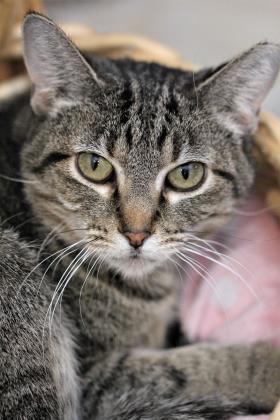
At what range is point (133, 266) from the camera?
1.28 metres

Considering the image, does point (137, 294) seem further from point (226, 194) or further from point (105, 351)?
point (226, 194)

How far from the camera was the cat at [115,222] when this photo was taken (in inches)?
46.8

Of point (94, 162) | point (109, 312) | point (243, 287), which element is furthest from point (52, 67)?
point (243, 287)

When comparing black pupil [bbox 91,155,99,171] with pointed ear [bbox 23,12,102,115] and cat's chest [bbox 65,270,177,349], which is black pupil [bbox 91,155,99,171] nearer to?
pointed ear [bbox 23,12,102,115]

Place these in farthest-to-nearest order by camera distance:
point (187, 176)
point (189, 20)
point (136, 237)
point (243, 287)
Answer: point (189, 20), point (243, 287), point (187, 176), point (136, 237)

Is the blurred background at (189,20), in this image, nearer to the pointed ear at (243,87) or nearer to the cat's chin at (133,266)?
the pointed ear at (243,87)

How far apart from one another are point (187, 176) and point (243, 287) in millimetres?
521

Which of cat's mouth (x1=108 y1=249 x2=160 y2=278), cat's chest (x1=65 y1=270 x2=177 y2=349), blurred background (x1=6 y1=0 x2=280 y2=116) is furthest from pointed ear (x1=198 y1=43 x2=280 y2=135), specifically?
blurred background (x1=6 y1=0 x2=280 y2=116)

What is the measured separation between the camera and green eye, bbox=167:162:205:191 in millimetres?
1233

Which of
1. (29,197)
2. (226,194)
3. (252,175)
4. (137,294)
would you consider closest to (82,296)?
(137,294)

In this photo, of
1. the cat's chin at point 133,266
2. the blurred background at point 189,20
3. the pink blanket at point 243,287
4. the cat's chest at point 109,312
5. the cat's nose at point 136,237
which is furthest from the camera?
the blurred background at point 189,20

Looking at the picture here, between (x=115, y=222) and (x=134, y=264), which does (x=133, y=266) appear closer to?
(x=134, y=264)

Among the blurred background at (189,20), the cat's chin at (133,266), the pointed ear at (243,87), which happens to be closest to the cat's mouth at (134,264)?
the cat's chin at (133,266)

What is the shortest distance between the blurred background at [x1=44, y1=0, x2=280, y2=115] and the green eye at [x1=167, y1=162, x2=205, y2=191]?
5.06 ft
